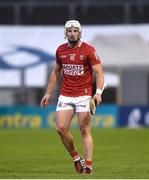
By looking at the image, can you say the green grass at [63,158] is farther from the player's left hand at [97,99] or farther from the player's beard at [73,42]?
the player's beard at [73,42]

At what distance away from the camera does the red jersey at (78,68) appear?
43.0 feet

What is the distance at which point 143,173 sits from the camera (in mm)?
12961

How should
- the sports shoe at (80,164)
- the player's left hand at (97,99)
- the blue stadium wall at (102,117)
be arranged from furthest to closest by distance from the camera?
the blue stadium wall at (102,117)
the sports shoe at (80,164)
the player's left hand at (97,99)

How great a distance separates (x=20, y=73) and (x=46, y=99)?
88.6 ft

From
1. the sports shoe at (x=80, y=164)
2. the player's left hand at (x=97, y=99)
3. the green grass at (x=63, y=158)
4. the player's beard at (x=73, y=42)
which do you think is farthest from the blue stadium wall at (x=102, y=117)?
the player's left hand at (x=97, y=99)

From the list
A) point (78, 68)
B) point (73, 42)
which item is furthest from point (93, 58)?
point (73, 42)

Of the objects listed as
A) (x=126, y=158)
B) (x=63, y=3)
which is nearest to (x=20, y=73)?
(x=63, y=3)

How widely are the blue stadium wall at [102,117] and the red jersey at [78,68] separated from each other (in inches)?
886

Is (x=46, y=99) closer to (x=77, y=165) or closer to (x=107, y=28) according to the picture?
(x=77, y=165)

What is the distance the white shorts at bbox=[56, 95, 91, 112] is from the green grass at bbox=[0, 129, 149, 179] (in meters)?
1.04

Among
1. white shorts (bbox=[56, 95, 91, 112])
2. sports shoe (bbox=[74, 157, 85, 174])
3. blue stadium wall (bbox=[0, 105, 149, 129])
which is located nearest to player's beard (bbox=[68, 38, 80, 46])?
white shorts (bbox=[56, 95, 91, 112])

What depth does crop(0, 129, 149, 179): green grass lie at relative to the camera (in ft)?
42.8

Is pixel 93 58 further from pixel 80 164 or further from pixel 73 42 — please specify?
pixel 80 164

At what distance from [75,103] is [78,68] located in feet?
1.87
